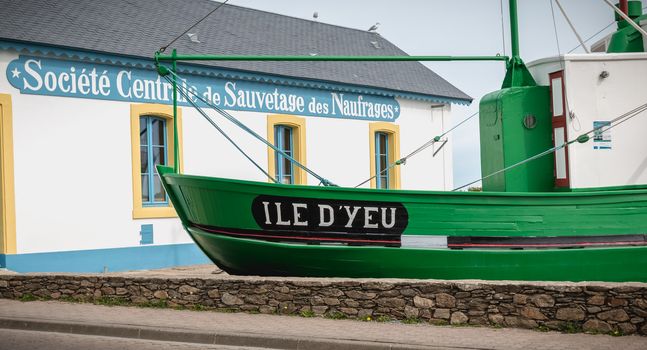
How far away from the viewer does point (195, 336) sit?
9.20 m

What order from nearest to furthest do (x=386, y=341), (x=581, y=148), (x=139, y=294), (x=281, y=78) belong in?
(x=386, y=341)
(x=139, y=294)
(x=581, y=148)
(x=281, y=78)

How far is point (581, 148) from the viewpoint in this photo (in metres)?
12.3

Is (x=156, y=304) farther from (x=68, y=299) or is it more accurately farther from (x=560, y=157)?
(x=560, y=157)

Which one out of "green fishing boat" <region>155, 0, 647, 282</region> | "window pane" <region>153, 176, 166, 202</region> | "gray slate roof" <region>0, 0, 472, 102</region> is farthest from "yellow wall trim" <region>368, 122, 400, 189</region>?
"green fishing boat" <region>155, 0, 647, 282</region>

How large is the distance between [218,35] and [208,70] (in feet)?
8.57

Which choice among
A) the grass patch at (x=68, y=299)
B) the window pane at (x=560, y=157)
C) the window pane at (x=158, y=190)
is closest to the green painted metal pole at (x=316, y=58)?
the window pane at (x=560, y=157)

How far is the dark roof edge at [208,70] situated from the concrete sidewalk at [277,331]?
18.1 feet

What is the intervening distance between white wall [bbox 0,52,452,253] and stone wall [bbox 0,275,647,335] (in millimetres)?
2842

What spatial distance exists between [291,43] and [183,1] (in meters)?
3.12

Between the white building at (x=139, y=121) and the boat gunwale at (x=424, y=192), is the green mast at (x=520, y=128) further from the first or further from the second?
the white building at (x=139, y=121)

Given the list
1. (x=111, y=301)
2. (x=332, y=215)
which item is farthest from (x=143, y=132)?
(x=332, y=215)

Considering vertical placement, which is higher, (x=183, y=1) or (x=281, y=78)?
(x=183, y=1)

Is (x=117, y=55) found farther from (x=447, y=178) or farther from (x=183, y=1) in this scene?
(x=447, y=178)

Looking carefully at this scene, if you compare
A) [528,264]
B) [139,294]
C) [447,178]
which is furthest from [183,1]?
[528,264]
